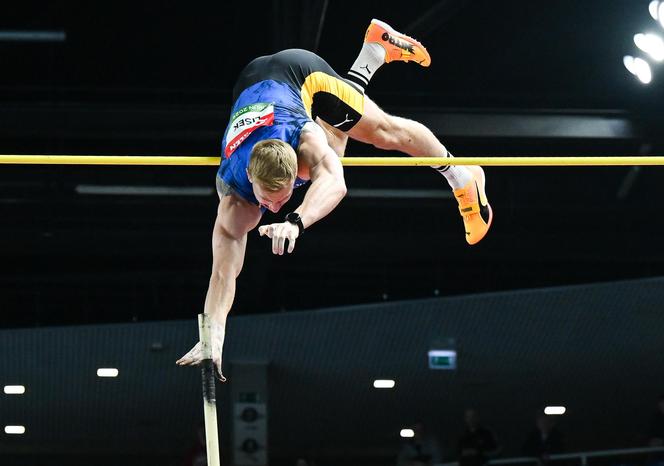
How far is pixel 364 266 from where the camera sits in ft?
40.9

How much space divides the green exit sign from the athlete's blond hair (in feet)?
26.6

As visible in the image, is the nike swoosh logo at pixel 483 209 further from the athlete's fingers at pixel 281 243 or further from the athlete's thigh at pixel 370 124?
the athlete's fingers at pixel 281 243

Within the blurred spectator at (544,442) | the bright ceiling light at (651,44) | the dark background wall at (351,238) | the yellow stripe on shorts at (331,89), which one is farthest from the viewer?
the blurred spectator at (544,442)

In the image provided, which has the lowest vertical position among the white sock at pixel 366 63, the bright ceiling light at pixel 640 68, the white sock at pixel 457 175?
the white sock at pixel 457 175

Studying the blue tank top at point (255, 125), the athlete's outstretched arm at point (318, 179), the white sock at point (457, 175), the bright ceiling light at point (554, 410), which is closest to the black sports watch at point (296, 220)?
the athlete's outstretched arm at point (318, 179)

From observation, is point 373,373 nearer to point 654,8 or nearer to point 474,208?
point 654,8

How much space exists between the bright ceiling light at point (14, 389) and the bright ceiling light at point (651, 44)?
7898 millimetres

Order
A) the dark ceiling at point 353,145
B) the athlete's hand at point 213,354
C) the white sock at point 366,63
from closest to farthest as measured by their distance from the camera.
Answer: the athlete's hand at point 213,354 → the white sock at point 366,63 → the dark ceiling at point 353,145

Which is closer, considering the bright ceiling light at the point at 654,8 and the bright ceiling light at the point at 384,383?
the bright ceiling light at the point at 654,8

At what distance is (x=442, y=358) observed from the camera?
39.4ft

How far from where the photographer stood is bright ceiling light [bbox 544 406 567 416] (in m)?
13.3

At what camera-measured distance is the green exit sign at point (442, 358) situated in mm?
12016

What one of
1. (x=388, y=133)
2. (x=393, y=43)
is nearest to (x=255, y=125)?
(x=388, y=133)

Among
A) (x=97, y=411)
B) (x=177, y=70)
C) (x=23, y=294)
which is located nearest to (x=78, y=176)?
(x=177, y=70)
